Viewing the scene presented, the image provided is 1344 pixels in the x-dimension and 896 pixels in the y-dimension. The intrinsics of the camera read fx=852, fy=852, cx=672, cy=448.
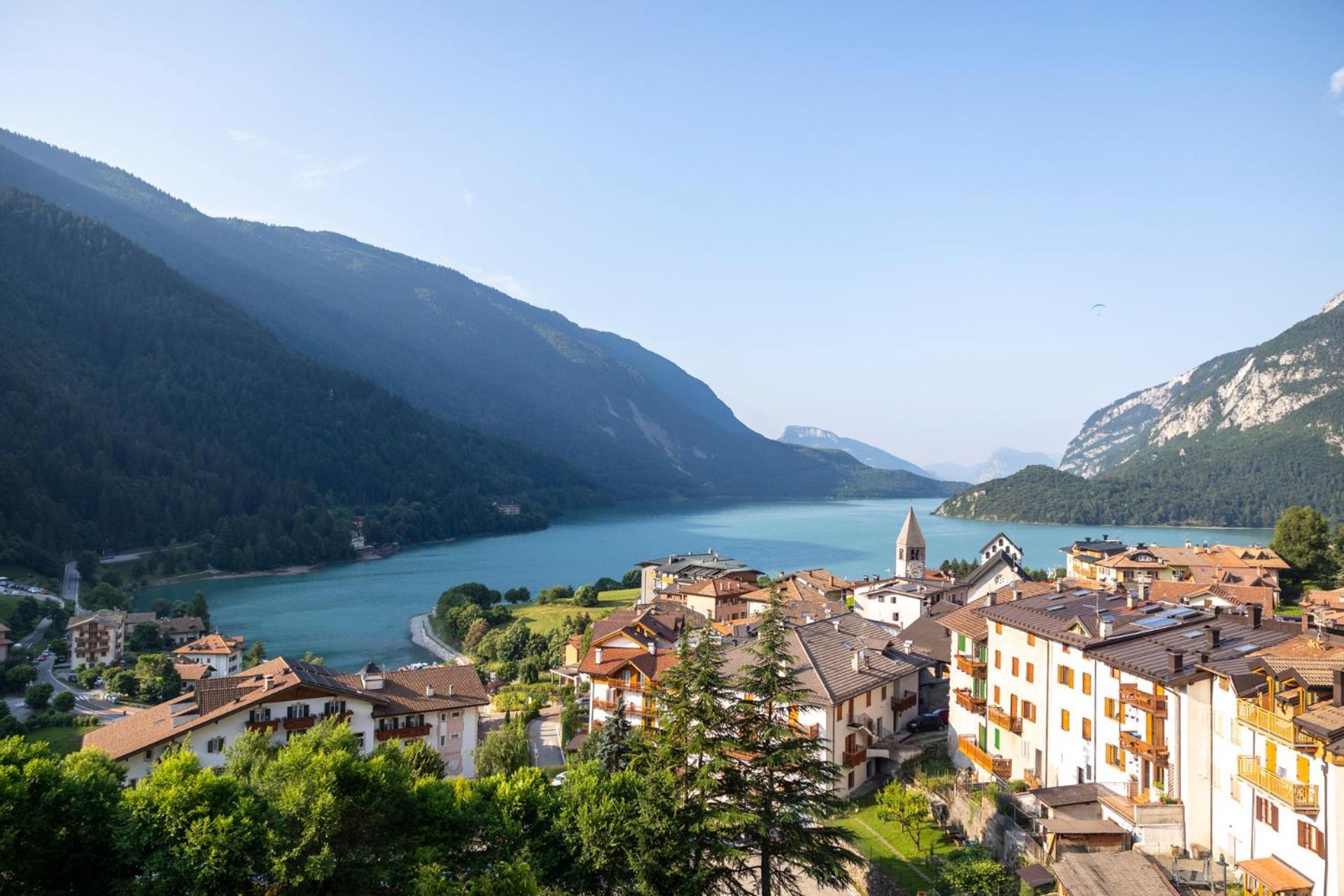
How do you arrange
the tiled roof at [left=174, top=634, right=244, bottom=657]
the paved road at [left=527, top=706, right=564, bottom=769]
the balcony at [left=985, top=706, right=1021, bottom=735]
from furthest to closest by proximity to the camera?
1. the tiled roof at [left=174, top=634, right=244, bottom=657]
2. the paved road at [left=527, top=706, right=564, bottom=769]
3. the balcony at [left=985, top=706, right=1021, bottom=735]

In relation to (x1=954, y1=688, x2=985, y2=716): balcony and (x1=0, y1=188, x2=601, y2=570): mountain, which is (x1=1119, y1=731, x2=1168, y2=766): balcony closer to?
(x1=954, y1=688, x2=985, y2=716): balcony

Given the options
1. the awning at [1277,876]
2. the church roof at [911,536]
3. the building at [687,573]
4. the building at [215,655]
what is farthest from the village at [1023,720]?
the building at [687,573]

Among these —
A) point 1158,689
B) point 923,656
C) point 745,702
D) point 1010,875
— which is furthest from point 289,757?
point 923,656

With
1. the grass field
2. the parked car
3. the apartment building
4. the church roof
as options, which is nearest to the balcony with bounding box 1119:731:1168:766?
the apartment building

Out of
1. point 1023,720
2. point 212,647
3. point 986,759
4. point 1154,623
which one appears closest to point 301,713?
point 986,759

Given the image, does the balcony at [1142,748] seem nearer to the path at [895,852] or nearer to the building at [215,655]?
the path at [895,852]

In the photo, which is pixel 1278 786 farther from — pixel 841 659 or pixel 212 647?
pixel 212 647
